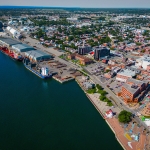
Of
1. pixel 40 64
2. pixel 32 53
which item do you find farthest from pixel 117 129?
pixel 32 53

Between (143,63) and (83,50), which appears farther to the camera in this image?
(83,50)

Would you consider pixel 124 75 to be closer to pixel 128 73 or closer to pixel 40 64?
pixel 128 73

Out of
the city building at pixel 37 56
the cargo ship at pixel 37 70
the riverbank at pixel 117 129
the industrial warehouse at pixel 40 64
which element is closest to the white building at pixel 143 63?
the industrial warehouse at pixel 40 64

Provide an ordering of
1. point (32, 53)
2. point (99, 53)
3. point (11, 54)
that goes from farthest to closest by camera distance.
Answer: point (11, 54) < point (32, 53) < point (99, 53)

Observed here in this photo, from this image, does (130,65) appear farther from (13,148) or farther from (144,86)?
(13,148)

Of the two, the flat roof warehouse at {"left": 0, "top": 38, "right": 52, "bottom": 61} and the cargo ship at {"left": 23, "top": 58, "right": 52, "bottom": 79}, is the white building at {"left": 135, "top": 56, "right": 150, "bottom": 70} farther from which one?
the flat roof warehouse at {"left": 0, "top": 38, "right": 52, "bottom": 61}

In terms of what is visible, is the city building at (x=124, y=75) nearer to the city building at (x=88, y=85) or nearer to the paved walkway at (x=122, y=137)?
the city building at (x=88, y=85)

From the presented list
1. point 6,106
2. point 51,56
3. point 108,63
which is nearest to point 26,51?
point 51,56
